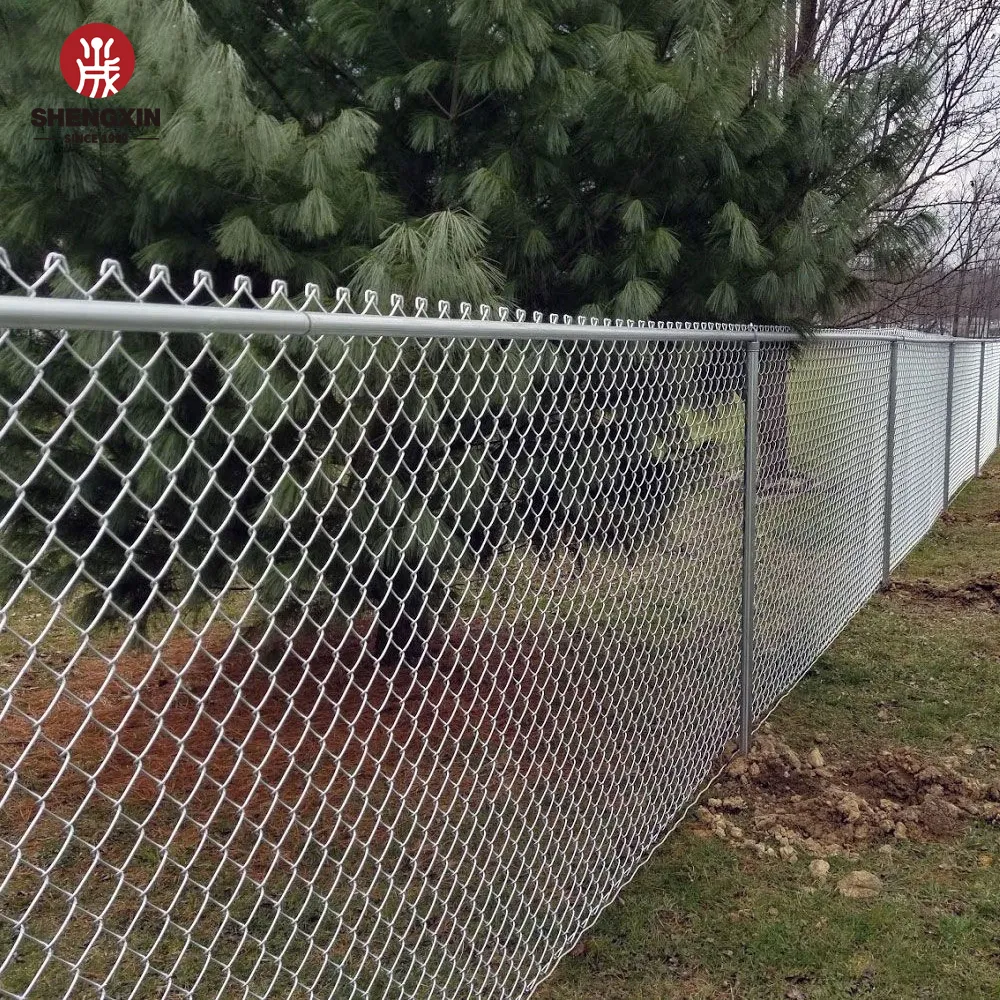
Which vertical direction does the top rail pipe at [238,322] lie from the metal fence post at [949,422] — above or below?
above

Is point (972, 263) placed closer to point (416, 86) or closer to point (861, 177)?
point (861, 177)

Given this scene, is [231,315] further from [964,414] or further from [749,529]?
[964,414]

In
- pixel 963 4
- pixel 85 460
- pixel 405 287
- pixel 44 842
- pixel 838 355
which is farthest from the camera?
pixel 963 4

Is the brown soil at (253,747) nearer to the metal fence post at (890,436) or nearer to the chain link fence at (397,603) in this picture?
the chain link fence at (397,603)

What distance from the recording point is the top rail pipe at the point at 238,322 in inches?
48.1

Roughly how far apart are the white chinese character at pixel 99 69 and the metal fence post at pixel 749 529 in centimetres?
245

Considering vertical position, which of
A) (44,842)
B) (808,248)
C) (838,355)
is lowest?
(44,842)

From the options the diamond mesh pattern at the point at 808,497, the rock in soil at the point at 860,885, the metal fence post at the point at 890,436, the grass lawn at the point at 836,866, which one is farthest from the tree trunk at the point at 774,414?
the metal fence post at the point at 890,436

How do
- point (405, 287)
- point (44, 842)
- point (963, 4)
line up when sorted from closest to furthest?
point (405, 287)
point (44, 842)
point (963, 4)

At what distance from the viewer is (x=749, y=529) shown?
151 inches

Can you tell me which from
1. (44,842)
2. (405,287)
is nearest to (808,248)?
(405,287)

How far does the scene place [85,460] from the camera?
121 inches

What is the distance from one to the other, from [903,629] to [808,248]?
2917 millimetres

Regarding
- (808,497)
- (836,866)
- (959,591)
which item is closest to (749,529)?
(808,497)
